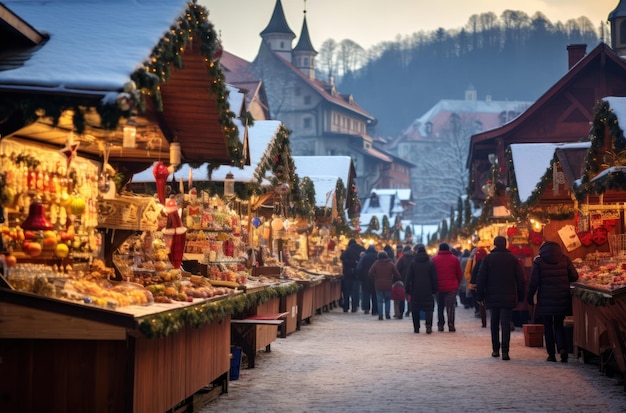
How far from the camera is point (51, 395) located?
8.72 m

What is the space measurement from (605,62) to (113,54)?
97.6ft

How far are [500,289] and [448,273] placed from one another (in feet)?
23.5

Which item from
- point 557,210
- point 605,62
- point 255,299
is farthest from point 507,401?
point 605,62

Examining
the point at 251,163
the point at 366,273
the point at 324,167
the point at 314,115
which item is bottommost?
the point at 366,273

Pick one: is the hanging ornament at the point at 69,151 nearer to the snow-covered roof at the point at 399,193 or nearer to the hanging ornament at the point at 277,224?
the hanging ornament at the point at 277,224

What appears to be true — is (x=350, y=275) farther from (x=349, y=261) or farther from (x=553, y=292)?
(x=553, y=292)

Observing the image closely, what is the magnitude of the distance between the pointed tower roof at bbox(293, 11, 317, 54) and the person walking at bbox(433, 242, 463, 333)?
8945 cm

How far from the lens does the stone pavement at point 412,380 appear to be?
38.1 feet

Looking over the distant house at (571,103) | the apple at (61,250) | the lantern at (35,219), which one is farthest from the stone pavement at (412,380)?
the distant house at (571,103)

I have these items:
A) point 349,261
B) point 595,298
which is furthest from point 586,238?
point 349,261

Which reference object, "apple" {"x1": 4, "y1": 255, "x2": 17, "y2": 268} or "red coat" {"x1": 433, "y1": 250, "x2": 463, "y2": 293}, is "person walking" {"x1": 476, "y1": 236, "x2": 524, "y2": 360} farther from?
"apple" {"x1": 4, "y1": 255, "x2": 17, "y2": 268}

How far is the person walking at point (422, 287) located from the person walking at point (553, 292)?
21.9ft

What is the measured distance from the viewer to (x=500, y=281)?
17.0 m

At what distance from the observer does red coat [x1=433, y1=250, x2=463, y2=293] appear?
23911 millimetres
